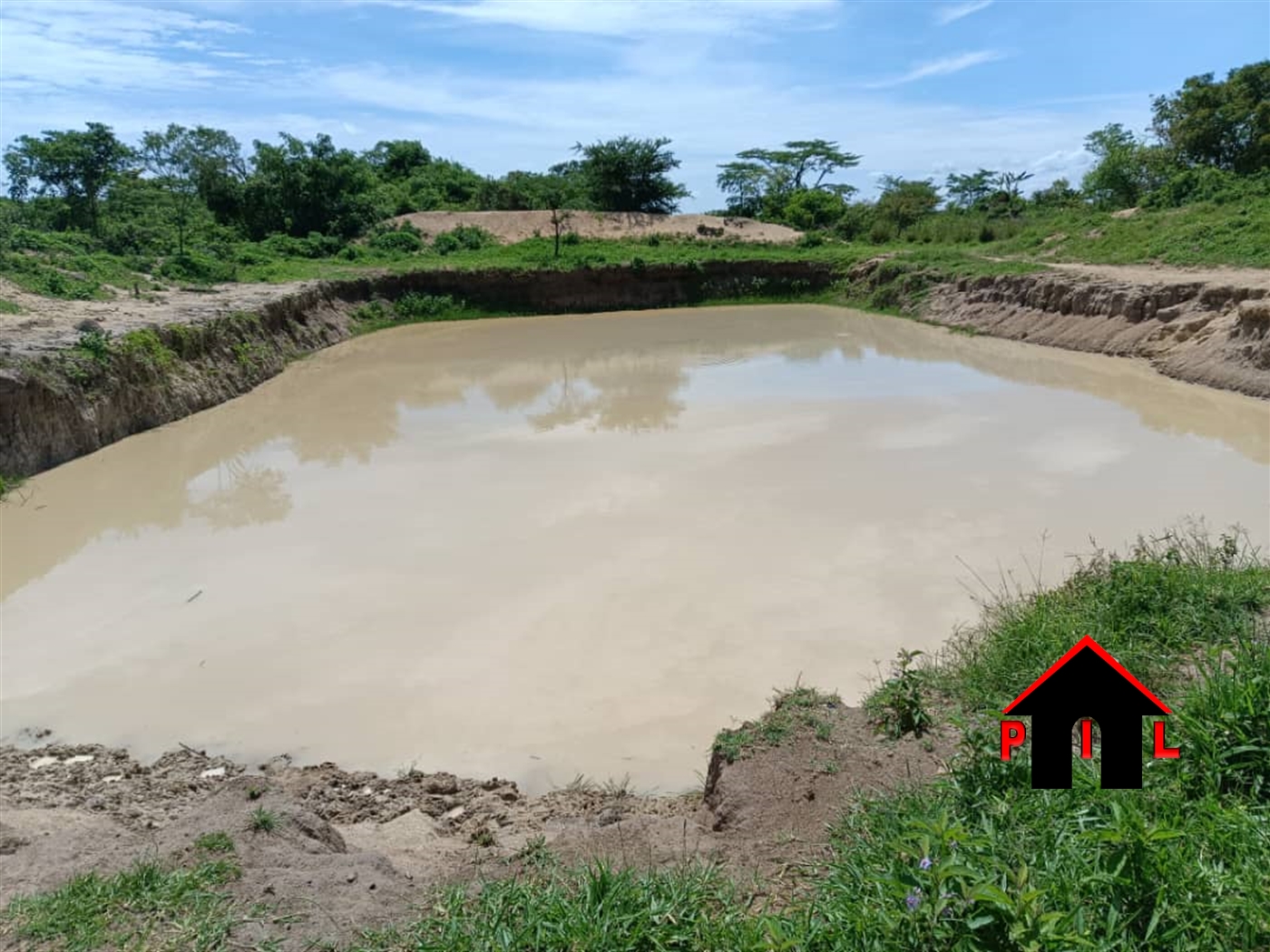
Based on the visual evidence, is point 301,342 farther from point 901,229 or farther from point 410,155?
point 410,155

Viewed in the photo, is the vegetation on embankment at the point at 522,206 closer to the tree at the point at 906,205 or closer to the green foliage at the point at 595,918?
the tree at the point at 906,205

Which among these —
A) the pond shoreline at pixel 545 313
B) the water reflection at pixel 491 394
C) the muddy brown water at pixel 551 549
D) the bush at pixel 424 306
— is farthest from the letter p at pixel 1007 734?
the bush at pixel 424 306

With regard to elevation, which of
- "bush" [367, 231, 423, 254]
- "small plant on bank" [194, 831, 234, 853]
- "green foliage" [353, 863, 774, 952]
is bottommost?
"small plant on bank" [194, 831, 234, 853]

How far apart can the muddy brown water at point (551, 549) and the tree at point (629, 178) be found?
24114 millimetres

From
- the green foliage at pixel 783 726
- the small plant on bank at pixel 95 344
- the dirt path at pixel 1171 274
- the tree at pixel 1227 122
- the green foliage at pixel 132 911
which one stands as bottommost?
the green foliage at pixel 783 726

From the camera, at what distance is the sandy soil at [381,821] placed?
10.1 ft

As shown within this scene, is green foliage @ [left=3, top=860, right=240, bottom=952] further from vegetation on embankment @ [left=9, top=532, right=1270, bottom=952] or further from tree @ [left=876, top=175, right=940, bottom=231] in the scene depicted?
tree @ [left=876, top=175, right=940, bottom=231]

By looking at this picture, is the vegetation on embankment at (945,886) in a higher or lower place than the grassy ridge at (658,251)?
lower

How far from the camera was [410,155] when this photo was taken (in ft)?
139

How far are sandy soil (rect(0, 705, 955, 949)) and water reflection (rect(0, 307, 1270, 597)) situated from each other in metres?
3.89

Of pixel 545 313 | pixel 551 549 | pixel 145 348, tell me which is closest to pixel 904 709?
pixel 551 549

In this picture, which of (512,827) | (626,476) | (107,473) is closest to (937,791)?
(512,827)

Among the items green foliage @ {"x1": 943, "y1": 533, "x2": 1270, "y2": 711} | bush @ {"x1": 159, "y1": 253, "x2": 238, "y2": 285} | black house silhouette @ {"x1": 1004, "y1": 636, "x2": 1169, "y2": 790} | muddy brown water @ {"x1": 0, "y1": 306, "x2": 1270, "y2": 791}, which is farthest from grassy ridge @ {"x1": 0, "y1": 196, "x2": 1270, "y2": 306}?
black house silhouette @ {"x1": 1004, "y1": 636, "x2": 1169, "y2": 790}

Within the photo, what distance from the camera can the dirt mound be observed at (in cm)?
3444
